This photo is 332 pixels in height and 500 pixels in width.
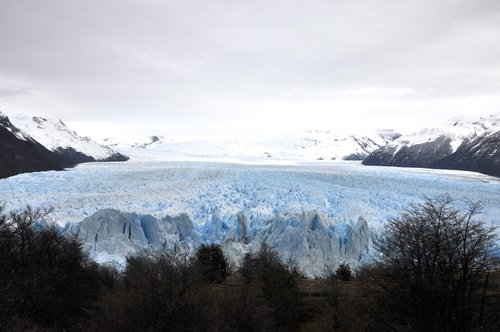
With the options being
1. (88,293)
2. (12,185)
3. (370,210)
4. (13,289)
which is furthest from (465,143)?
(13,289)

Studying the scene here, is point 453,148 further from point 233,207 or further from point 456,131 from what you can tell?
point 233,207

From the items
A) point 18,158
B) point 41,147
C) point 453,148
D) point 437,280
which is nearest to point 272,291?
point 437,280

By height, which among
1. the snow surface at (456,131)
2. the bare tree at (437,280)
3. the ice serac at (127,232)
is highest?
the snow surface at (456,131)

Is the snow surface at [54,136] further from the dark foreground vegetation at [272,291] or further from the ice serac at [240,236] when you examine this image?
the dark foreground vegetation at [272,291]

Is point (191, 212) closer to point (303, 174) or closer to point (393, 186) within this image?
point (303, 174)

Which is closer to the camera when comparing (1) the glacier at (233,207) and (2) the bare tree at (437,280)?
(2) the bare tree at (437,280)

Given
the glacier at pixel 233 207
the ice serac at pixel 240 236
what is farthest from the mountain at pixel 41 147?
the ice serac at pixel 240 236
